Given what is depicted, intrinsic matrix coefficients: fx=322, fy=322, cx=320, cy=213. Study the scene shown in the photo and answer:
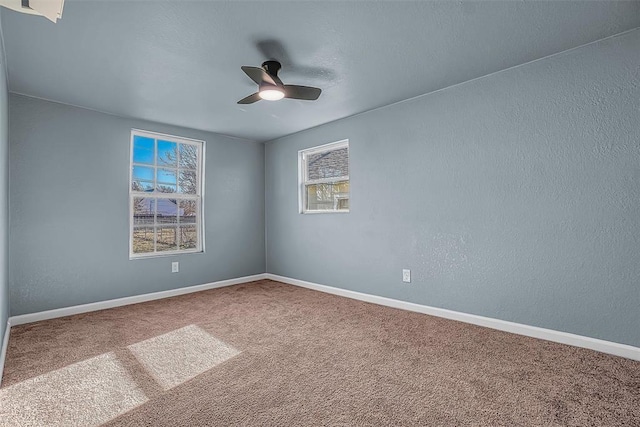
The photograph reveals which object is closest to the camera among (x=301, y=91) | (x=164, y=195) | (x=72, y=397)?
(x=72, y=397)

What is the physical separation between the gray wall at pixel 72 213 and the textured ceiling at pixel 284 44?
0.36 meters

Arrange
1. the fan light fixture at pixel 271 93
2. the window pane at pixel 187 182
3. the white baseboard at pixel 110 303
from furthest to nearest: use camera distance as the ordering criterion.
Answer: the window pane at pixel 187 182
the white baseboard at pixel 110 303
the fan light fixture at pixel 271 93

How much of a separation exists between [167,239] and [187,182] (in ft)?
2.71

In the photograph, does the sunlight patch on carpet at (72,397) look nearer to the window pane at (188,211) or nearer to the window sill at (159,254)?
the window sill at (159,254)

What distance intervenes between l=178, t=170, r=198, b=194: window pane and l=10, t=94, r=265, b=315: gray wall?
0.53 metres

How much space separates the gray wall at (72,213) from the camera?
319 centimetres

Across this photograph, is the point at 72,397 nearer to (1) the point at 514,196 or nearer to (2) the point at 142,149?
(2) the point at 142,149

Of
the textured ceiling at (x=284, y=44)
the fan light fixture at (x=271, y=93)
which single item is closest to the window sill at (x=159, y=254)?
the textured ceiling at (x=284, y=44)

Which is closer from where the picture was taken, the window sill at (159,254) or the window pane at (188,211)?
the window sill at (159,254)

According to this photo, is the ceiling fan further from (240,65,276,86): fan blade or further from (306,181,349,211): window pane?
(306,181,349,211): window pane

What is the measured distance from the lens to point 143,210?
407cm

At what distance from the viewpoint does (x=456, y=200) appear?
3104 mm

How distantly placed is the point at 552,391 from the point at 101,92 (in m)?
A: 4.30

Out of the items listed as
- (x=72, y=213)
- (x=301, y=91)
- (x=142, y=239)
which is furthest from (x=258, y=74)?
(x=142, y=239)
